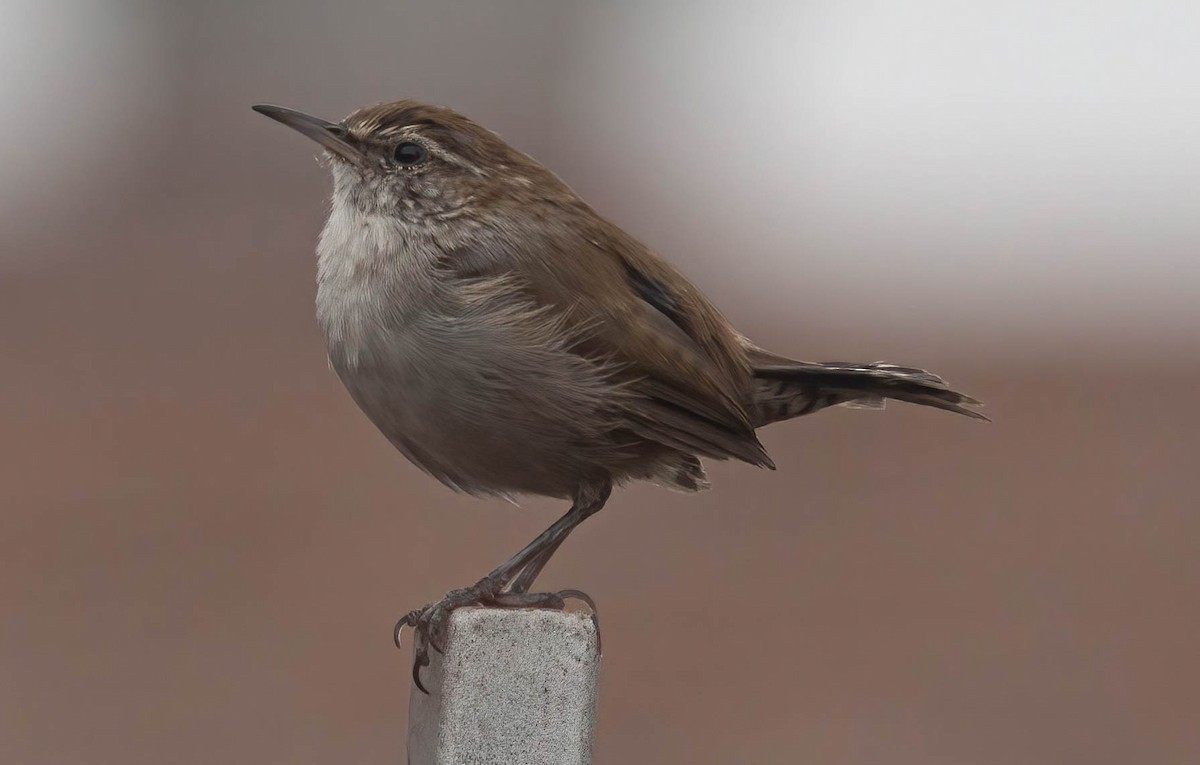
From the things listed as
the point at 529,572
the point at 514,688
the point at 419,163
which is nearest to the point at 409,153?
the point at 419,163

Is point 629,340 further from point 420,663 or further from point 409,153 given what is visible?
point 420,663

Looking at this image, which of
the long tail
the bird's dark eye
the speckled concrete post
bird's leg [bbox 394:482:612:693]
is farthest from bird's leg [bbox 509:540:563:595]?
the bird's dark eye

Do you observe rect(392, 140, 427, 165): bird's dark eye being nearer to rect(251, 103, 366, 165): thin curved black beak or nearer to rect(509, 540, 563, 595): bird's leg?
→ rect(251, 103, 366, 165): thin curved black beak

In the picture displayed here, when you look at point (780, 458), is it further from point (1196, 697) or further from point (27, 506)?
point (27, 506)

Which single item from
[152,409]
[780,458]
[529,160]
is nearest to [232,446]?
[152,409]

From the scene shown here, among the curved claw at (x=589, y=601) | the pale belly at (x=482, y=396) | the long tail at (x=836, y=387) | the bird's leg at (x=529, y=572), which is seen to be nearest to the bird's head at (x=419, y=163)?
the pale belly at (x=482, y=396)

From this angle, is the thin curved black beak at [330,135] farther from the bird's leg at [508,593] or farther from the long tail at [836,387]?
the long tail at [836,387]
